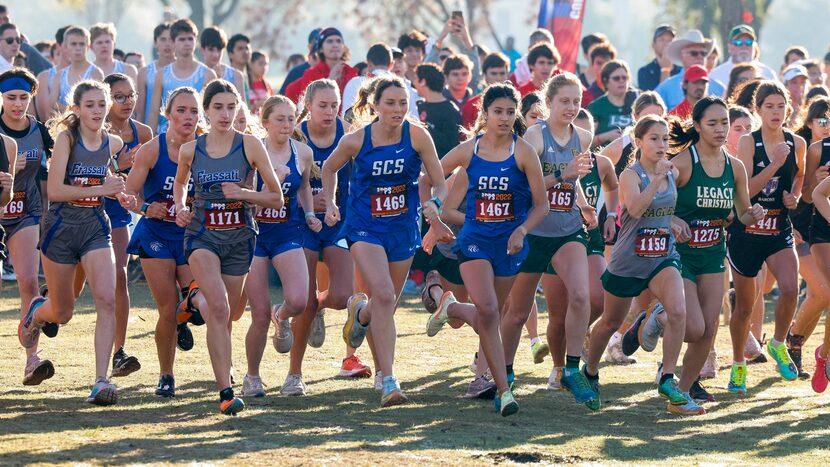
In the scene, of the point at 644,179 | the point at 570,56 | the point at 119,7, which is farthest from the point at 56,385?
the point at 119,7

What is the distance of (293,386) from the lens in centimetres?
932

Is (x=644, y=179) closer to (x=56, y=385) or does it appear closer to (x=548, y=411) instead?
(x=548, y=411)

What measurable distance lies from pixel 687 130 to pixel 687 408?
177 centimetres

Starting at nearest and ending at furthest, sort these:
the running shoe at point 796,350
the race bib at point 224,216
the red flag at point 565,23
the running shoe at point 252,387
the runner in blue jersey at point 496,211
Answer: the race bib at point 224,216
the runner in blue jersey at point 496,211
the running shoe at point 252,387
the running shoe at point 796,350
the red flag at point 565,23

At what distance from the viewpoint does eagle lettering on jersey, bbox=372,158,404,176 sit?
29.3ft

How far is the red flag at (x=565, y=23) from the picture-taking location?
1767 centimetres

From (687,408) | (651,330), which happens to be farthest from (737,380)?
(687,408)

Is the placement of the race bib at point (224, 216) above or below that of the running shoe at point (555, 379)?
above

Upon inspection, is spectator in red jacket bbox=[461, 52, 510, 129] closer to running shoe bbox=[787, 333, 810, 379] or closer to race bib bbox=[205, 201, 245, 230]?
running shoe bbox=[787, 333, 810, 379]

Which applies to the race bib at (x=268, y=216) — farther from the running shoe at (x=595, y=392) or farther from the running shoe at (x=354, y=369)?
the running shoe at (x=595, y=392)

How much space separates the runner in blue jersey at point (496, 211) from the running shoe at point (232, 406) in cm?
149

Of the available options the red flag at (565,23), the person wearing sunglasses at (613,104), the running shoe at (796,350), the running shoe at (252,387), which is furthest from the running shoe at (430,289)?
the red flag at (565,23)

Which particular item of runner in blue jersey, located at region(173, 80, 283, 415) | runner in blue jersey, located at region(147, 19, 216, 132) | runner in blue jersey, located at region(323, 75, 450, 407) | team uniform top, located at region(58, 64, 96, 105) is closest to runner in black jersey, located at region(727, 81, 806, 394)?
runner in blue jersey, located at region(323, 75, 450, 407)

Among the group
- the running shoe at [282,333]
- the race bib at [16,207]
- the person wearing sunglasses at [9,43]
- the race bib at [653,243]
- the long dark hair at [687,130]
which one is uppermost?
the person wearing sunglasses at [9,43]
